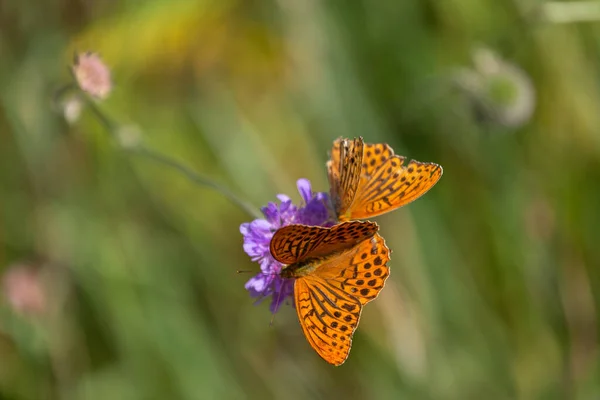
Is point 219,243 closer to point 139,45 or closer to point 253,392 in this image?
point 253,392

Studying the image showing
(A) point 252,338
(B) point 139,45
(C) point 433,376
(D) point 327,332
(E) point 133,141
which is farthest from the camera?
(B) point 139,45

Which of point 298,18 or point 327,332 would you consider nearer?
point 327,332

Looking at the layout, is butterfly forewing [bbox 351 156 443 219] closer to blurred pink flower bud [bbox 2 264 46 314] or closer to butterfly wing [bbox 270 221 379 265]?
butterfly wing [bbox 270 221 379 265]

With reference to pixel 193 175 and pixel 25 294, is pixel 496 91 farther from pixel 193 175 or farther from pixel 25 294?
pixel 25 294

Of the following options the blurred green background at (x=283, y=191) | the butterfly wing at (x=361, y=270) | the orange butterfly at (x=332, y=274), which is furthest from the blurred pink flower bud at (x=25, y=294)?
the butterfly wing at (x=361, y=270)

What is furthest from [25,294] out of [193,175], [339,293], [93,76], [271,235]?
[339,293]

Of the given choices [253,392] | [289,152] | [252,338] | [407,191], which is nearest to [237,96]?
[289,152]

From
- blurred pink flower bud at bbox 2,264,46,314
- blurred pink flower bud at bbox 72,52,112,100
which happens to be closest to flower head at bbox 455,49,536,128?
blurred pink flower bud at bbox 72,52,112,100
